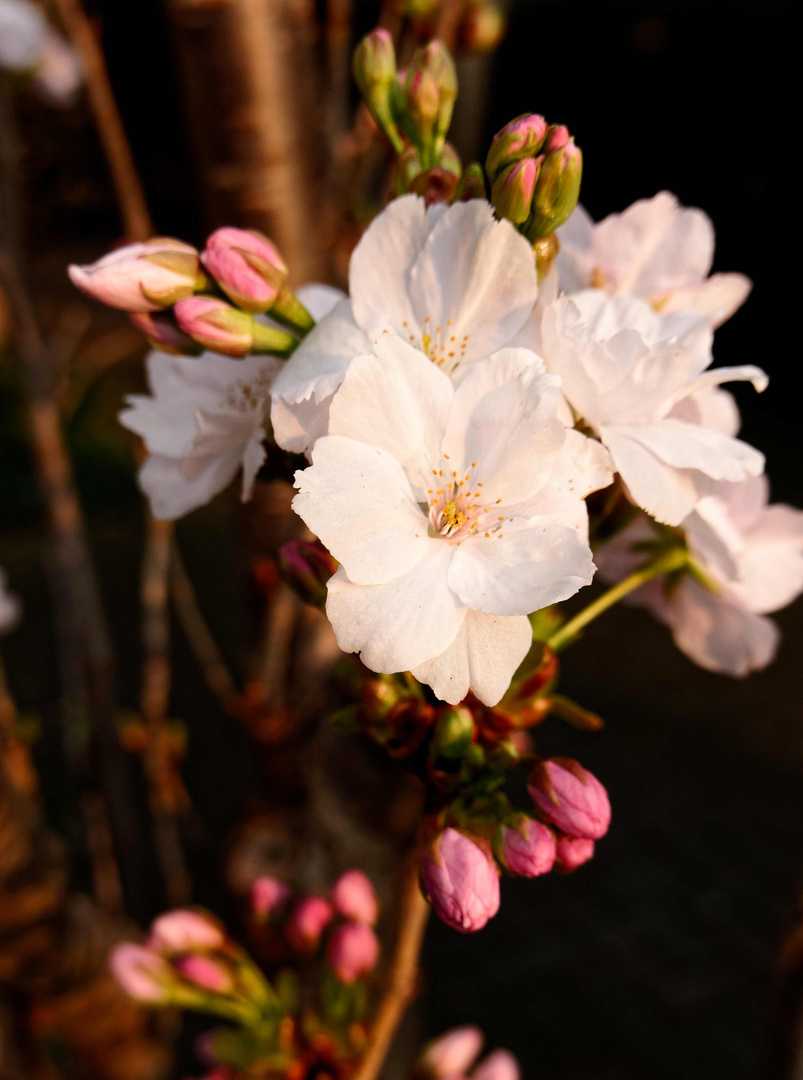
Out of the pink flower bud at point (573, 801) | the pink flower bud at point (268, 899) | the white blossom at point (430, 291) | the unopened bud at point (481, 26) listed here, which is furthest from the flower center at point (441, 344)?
the unopened bud at point (481, 26)

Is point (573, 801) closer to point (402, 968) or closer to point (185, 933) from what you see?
point (402, 968)

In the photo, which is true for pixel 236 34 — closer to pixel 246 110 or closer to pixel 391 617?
pixel 246 110

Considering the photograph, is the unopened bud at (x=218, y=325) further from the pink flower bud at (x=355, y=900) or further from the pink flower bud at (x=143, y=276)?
the pink flower bud at (x=355, y=900)

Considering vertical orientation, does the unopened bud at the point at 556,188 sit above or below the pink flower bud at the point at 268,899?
above

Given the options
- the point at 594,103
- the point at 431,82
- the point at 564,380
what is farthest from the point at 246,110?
the point at 594,103

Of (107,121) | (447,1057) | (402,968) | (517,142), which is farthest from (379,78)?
(447,1057)
